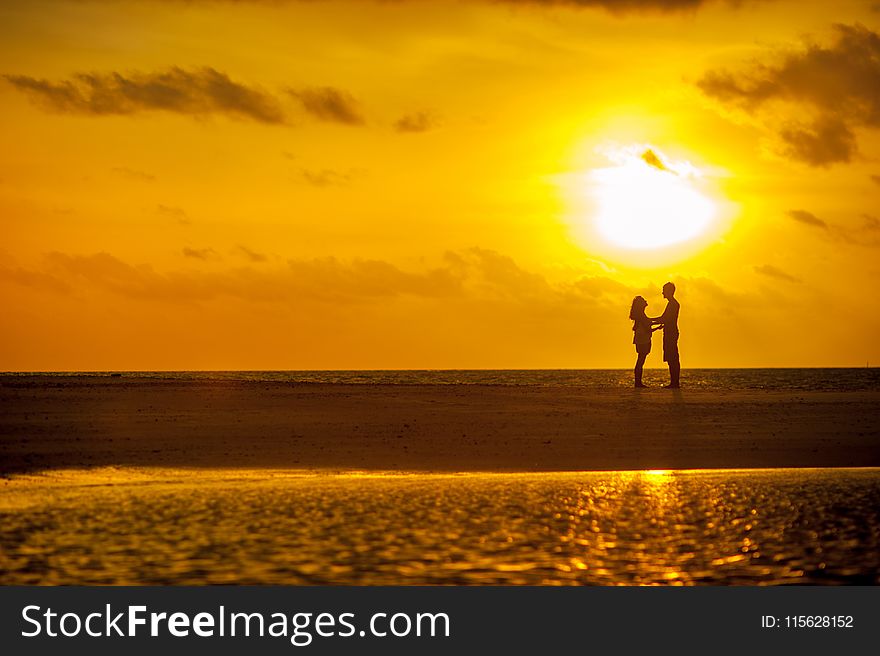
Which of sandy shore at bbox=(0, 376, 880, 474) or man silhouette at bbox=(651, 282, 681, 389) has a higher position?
man silhouette at bbox=(651, 282, 681, 389)

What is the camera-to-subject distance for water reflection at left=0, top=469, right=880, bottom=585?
13.4 metres

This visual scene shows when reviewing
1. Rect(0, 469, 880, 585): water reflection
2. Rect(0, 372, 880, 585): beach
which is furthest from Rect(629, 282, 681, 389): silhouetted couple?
Rect(0, 469, 880, 585): water reflection

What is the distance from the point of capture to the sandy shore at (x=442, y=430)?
24.4 meters

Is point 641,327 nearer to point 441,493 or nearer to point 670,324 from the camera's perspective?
point 670,324

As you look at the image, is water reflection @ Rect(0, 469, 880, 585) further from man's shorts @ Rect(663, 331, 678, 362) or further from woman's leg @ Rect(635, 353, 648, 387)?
woman's leg @ Rect(635, 353, 648, 387)

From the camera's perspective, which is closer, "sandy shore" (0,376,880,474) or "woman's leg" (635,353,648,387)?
"sandy shore" (0,376,880,474)

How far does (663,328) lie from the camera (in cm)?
4112

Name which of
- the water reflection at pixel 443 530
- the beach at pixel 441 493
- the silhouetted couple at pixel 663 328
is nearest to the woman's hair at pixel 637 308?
the silhouetted couple at pixel 663 328

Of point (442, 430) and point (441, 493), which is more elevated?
point (442, 430)

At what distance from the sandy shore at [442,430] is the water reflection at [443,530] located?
295 cm

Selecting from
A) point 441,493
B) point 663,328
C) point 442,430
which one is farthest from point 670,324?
point 441,493

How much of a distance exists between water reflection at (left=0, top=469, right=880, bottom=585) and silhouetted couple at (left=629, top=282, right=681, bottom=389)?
62.6 feet

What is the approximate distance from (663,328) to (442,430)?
44.4ft

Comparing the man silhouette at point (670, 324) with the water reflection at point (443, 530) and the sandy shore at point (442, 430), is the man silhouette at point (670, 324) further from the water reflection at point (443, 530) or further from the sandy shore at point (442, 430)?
the water reflection at point (443, 530)
